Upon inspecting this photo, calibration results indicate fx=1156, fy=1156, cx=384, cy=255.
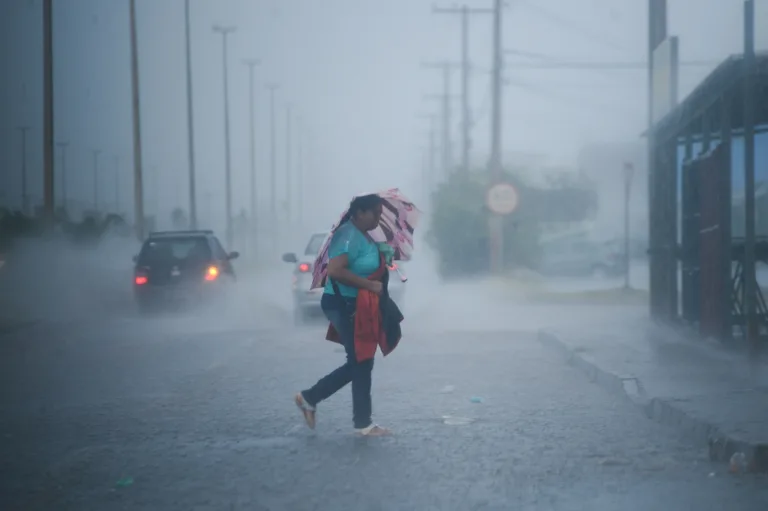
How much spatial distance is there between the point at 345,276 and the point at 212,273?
16.2 metres

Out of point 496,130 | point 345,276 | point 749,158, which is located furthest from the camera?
point 496,130

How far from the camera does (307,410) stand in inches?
339

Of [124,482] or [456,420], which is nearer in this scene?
[124,482]

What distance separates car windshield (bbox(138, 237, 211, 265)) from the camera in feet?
78.5

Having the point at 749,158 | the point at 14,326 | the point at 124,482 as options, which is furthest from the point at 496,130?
the point at 124,482

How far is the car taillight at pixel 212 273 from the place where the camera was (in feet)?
78.3

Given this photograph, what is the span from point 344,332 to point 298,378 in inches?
174

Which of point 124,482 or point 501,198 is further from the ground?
point 501,198

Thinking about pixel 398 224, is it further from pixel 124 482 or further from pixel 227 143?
pixel 227 143

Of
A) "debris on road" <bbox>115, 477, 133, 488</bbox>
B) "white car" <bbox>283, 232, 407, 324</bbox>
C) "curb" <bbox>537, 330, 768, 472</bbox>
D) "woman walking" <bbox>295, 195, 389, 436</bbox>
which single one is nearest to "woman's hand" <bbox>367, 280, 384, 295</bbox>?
"woman walking" <bbox>295, 195, 389, 436</bbox>

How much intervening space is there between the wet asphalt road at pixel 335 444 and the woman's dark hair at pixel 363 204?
1.66 m

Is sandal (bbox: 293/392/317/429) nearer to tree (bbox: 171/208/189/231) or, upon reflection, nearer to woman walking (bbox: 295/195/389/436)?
woman walking (bbox: 295/195/389/436)

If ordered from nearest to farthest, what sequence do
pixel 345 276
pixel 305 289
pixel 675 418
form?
pixel 345 276 → pixel 675 418 → pixel 305 289

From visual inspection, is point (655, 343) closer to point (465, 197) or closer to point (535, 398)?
point (535, 398)
